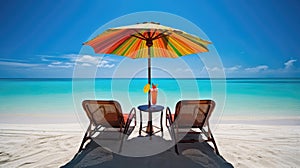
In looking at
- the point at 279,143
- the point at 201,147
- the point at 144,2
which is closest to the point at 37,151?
the point at 201,147

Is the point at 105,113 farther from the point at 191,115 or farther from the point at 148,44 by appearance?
the point at 148,44

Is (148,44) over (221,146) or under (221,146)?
over

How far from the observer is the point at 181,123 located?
8.91ft

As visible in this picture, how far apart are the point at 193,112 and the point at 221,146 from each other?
0.85 m

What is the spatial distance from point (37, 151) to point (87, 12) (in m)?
7.23

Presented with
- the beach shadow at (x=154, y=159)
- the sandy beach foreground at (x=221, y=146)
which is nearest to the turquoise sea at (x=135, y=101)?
the sandy beach foreground at (x=221, y=146)

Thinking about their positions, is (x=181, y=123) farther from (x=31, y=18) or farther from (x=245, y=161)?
(x=31, y=18)

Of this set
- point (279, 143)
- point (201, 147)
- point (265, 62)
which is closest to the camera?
point (201, 147)

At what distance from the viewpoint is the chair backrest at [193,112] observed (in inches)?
98.0

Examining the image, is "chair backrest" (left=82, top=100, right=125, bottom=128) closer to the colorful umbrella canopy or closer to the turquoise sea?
the colorful umbrella canopy

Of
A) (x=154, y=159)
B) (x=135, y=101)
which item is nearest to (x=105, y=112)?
(x=154, y=159)

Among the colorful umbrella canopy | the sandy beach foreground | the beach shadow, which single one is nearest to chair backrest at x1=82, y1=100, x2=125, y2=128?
the beach shadow

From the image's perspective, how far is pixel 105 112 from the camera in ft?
8.47

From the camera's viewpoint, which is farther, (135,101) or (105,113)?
(135,101)
